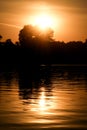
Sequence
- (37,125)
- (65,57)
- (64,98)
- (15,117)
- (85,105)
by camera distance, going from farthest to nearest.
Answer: (65,57)
(64,98)
(85,105)
(15,117)
(37,125)

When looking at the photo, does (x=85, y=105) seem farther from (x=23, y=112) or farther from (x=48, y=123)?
(x=48, y=123)

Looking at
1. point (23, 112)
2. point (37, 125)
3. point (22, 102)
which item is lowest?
point (37, 125)

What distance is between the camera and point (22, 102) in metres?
27.8

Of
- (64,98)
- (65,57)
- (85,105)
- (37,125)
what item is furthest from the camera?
(65,57)

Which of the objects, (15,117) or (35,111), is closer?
(15,117)

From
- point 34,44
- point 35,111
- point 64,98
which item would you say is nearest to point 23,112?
point 35,111

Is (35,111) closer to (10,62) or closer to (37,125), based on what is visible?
(37,125)

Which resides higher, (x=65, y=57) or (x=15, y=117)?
(x=65, y=57)

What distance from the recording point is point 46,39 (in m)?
171

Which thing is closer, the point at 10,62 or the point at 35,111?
the point at 35,111

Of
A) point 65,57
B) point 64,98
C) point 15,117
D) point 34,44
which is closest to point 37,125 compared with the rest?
Answer: point 15,117

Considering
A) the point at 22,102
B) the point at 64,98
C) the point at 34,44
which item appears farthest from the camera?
the point at 34,44

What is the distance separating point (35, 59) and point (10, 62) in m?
7.13

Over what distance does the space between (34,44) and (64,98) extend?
137m
